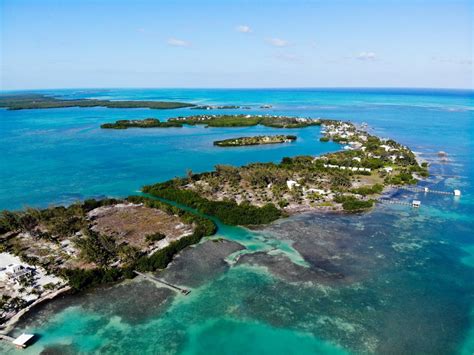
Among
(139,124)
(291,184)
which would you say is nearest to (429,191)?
(291,184)

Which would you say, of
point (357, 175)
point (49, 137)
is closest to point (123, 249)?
point (357, 175)

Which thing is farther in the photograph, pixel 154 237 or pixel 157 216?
pixel 157 216

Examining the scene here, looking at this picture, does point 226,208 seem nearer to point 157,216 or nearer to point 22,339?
point 157,216

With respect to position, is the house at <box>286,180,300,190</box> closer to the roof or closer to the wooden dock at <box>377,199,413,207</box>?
the wooden dock at <box>377,199,413,207</box>

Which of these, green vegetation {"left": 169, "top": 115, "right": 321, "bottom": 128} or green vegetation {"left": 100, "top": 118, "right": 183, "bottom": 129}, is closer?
green vegetation {"left": 100, "top": 118, "right": 183, "bottom": 129}

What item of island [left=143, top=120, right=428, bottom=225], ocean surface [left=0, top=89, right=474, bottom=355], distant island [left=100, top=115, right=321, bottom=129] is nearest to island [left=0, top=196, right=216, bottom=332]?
ocean surface [left=0, top=89, right=474, bottom=355]

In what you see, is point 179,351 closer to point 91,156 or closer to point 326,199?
point 326,199
